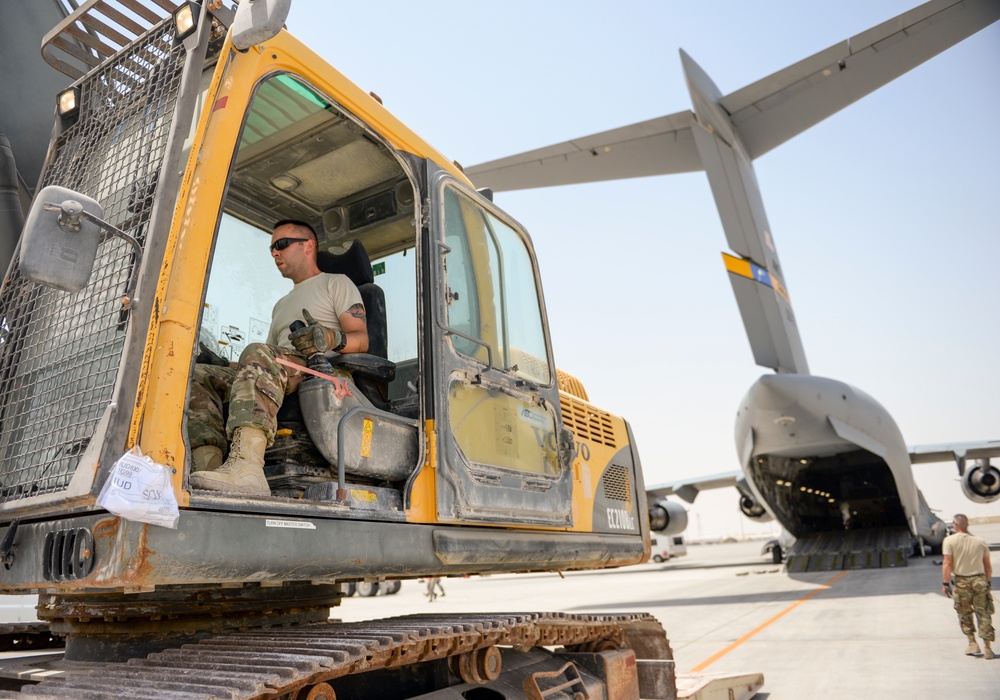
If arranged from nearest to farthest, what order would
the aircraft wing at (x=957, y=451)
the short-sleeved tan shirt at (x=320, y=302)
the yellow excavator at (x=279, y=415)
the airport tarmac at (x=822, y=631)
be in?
the yellow excavator at (x=279, y=415), the short-sleeved tan shirt at (x=320, y=302), the airport tarmac at (x=822, y=631), the aircraft wing at (x=957, y=451)

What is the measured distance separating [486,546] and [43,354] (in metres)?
1.88

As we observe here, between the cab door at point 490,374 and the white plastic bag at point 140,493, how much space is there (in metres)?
1.25

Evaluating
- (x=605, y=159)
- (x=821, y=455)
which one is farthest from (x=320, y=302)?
(x=821, y=455)

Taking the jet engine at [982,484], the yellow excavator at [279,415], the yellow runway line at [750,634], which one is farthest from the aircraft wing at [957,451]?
the yellow excavator at [279,415]

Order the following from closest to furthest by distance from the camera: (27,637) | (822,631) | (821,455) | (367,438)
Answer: (367,438)
(27,637)
(822,631)
(821,455)

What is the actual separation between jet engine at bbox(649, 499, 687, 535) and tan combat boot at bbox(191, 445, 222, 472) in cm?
2046

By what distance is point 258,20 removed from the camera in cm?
239

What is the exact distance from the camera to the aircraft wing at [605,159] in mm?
19000

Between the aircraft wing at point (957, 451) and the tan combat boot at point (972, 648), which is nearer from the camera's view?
the tan combat boot at point (972, 648)

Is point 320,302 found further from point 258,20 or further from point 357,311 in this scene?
point 258,20

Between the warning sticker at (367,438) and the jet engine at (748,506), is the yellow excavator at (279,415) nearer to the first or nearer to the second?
the warning sticker at (367,438)

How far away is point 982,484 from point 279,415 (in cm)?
2467

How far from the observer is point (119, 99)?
9.65ft

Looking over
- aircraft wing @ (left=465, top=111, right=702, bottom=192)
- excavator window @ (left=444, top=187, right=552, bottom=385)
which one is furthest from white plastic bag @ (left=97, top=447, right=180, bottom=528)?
aircraft wing @ (left=465, top=111, right=702, bottom=192)
